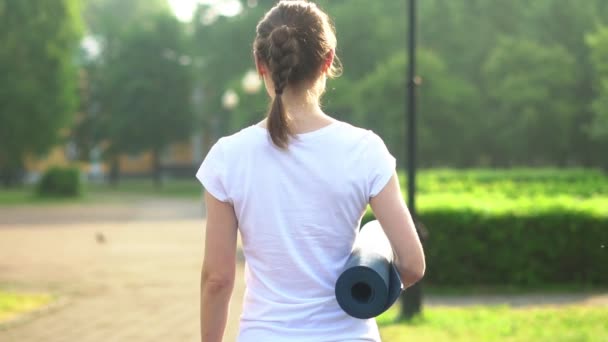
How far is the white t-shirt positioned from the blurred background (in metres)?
0.51

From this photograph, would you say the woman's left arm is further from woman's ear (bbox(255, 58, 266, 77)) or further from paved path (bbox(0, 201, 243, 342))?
paved path (bbox(0, 201, 243, 342))

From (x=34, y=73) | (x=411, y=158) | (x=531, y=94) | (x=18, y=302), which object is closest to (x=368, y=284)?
(x=411, y=158)

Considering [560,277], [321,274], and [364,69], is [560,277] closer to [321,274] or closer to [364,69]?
[321,274]

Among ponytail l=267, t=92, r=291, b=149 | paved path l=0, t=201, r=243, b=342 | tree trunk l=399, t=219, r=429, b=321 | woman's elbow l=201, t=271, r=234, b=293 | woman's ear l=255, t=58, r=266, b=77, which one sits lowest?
paved path l=0, t=201, r=243, b=342

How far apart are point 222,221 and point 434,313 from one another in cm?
686

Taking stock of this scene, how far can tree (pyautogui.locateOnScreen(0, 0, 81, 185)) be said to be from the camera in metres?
41.1

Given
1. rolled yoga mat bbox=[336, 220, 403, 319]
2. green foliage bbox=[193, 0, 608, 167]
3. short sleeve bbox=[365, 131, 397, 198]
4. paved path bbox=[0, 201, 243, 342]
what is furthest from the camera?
green foliage bbox=[193, 0, 608, 167]

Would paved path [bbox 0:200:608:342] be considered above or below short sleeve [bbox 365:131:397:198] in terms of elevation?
below

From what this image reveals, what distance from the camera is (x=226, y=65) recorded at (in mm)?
51844

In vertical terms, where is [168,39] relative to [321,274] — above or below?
below

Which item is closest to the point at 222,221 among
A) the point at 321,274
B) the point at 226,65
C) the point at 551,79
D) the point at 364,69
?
the point at 321,274

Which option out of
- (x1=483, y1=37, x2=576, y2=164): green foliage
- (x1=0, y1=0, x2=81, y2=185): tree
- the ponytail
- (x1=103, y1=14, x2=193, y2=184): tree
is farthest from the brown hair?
(x1=103, y1=14, x2=193, y2=184): tree

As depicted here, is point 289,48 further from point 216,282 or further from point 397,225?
Answer: point 216,282

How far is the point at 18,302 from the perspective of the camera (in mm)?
10102
